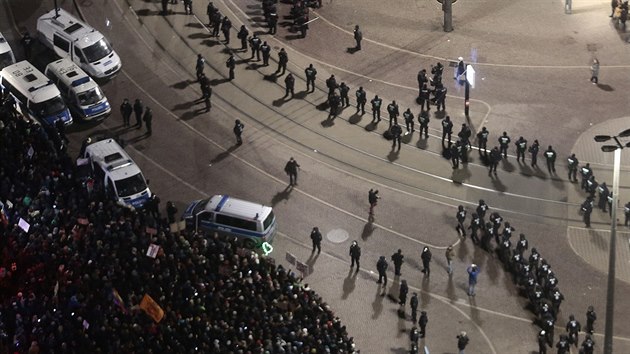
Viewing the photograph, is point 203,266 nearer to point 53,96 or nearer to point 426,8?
point 53,96

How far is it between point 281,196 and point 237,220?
4.81m

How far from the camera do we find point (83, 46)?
191 feet

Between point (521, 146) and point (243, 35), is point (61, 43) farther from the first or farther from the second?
point (521, 146)

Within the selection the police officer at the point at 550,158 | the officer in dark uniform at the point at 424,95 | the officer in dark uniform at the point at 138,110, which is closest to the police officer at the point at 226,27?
the officer in dark uniform at the point at 138,110

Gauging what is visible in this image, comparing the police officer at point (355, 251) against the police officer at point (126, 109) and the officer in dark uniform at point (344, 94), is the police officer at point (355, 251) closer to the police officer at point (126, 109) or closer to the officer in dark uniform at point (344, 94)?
the officer in dark uniform at point (344, 94)

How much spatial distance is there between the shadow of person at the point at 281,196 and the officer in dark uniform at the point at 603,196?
44.2 ft

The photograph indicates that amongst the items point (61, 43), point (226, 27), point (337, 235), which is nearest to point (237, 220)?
point (337, 235)

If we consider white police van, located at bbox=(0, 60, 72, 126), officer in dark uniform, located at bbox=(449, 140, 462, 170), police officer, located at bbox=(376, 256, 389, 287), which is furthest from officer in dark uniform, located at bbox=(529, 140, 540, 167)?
white police van, located at bbox=(0, 60, 72, 126)

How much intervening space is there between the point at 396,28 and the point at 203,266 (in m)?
27.2

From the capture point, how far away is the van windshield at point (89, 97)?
55.3m

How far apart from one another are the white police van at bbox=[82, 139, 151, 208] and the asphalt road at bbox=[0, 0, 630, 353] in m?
2.75

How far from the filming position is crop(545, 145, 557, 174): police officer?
5319 cm

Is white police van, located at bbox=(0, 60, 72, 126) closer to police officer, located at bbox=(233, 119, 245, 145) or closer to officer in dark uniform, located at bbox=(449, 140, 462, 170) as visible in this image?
police officer, located at bbox=(233, 119, 245, 145)

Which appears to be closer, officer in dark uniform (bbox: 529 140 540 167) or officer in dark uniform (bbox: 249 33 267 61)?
officer in dark uniform (bbox: 529 140 540 167)
